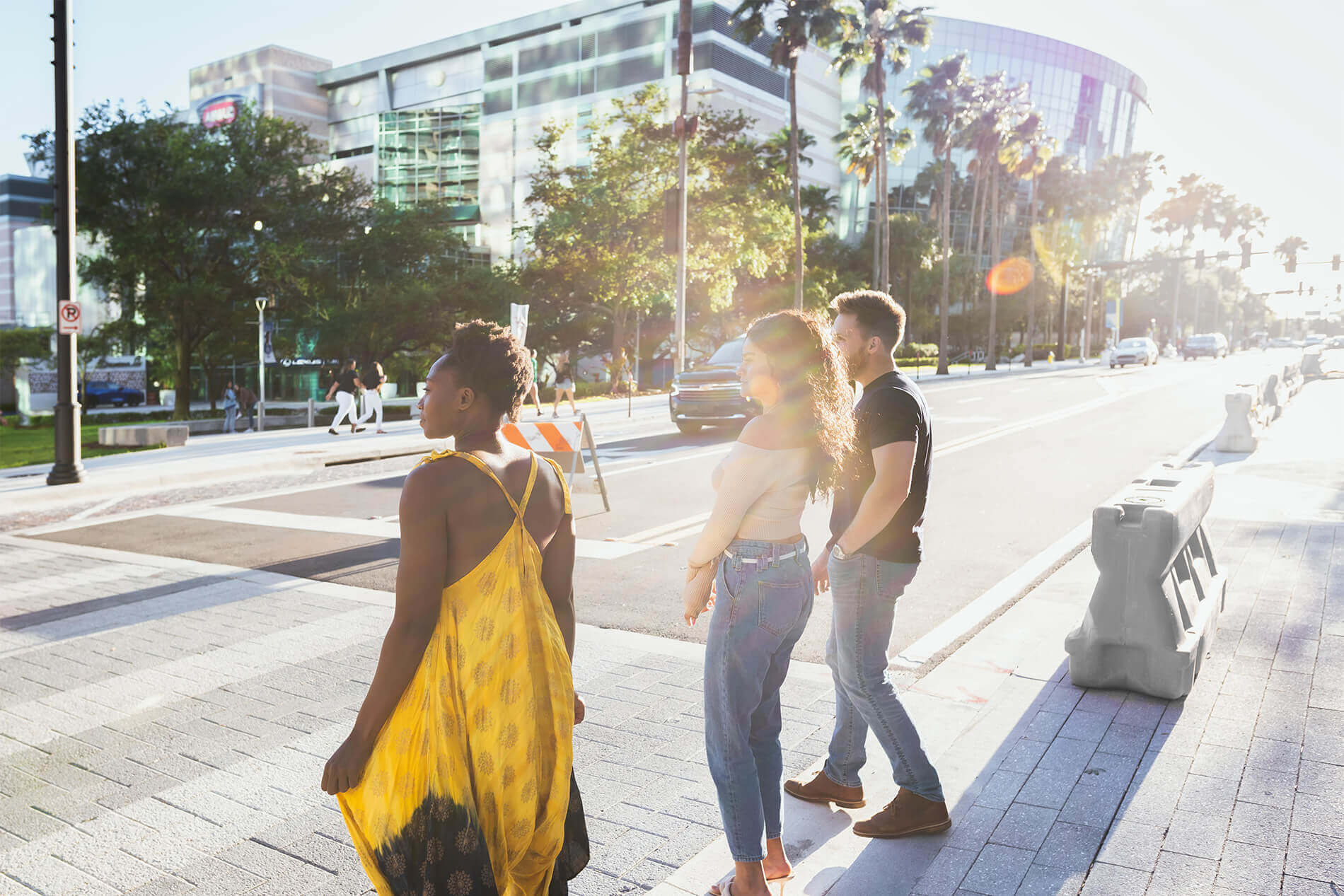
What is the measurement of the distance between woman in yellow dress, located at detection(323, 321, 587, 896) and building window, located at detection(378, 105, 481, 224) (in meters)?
69.8

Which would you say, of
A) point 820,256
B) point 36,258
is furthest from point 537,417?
point 36,258

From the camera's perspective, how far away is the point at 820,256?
56594 mm

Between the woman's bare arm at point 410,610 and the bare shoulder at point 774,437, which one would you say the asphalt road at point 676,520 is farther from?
the woman's bare arm at point 410,610

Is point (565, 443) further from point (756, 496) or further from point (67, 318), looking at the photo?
Answer: point (756, 496)

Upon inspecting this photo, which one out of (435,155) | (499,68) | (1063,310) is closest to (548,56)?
(499,68)

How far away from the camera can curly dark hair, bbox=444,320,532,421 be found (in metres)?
2.30

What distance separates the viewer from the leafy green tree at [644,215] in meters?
34.4

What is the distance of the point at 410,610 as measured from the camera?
217 cm

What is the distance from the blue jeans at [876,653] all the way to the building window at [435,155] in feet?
227

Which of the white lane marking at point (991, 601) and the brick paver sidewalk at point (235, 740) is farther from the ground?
the white lane marking at point (991, 601)

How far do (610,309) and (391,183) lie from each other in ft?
139

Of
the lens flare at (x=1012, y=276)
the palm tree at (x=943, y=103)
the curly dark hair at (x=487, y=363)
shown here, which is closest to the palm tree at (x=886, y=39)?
the palm tree at (x=943, y=103)

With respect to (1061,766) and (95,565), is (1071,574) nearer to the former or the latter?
(1061,766)

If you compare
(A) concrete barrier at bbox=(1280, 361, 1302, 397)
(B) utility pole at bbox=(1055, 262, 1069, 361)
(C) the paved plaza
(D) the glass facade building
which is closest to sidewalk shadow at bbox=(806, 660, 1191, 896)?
(C) the paved plaza
